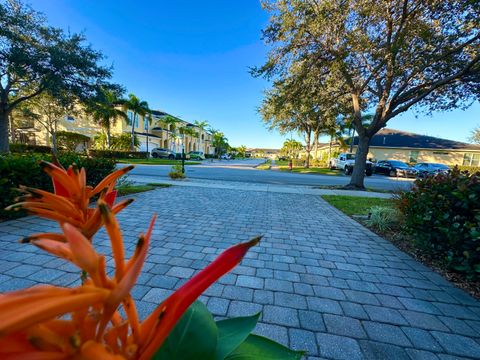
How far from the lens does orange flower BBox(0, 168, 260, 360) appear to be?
32 cm

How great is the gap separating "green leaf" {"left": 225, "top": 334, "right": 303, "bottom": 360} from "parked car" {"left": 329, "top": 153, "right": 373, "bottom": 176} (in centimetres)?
2492

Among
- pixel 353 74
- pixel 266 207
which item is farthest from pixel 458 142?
pixel 266 207

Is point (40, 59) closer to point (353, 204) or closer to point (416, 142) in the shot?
point (353, 204)

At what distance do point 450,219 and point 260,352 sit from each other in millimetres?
3971

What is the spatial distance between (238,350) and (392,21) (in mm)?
12332

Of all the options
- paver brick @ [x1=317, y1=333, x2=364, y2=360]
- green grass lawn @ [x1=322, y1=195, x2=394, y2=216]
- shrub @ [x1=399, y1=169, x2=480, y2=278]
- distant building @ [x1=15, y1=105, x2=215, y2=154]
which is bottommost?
green grass lawn @ [x1=322, y1=195, x2=394, y2=216]

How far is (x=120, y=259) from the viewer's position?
1.59ft

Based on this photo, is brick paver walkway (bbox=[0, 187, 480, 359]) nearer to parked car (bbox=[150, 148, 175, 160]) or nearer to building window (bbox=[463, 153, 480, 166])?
parked car (bbox=[150, 148, 175, 160])

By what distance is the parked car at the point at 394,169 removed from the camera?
2536cm

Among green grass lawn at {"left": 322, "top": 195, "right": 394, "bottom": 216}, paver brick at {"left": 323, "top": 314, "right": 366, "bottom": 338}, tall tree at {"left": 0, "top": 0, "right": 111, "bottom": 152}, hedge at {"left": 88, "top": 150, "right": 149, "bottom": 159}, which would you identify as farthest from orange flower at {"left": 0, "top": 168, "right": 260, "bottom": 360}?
hedge at {"left": 88, "top": 150, "right": 149, "bottom": 159}

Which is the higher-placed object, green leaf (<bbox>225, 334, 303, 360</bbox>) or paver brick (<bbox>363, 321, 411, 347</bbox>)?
green leaf (<bbox>225, 334, 303, 360</bbox>)

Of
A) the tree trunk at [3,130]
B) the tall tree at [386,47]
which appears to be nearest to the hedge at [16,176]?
the tall tree at [386,47]

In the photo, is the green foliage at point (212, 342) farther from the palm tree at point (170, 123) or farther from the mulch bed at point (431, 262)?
the palm tree at point (170, 123)

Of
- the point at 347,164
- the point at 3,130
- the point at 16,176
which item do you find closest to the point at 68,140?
the point at 3,130
